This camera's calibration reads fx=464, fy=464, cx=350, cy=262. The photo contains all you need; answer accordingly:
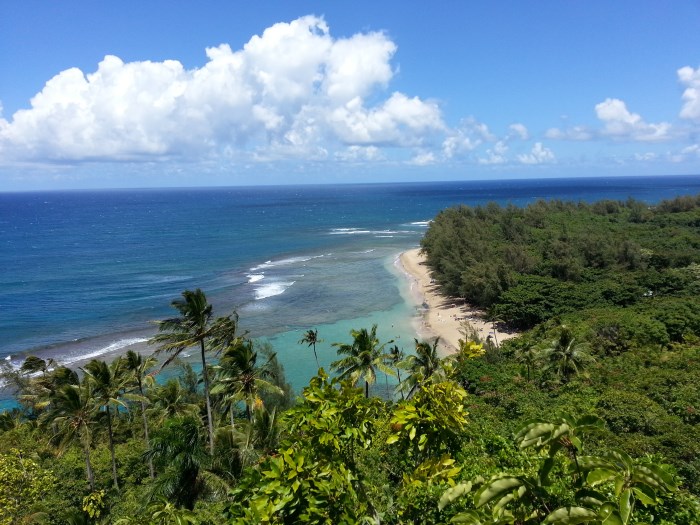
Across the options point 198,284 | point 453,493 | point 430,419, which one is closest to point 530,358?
point 430,419

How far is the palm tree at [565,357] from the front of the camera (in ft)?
105

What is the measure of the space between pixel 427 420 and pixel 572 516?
2.55 metres

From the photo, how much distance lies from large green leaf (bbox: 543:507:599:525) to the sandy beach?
151ft

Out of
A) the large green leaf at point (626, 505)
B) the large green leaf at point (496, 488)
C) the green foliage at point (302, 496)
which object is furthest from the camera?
the green foliage at point (302, 496)

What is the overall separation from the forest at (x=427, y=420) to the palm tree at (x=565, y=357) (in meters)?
0.13

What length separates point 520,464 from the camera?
29.8 ft

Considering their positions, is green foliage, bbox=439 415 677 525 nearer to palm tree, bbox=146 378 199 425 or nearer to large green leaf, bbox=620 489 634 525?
large green leaf, bbox=620 489 634 525

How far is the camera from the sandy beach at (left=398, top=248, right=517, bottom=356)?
53.3 meters

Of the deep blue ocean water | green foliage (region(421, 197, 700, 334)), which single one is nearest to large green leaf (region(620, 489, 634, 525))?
the deep blue ocean water

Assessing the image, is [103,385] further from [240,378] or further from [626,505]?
[626,505]

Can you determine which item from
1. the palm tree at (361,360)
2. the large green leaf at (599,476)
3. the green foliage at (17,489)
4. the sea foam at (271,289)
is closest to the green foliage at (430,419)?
the large green leaf at (599,476)

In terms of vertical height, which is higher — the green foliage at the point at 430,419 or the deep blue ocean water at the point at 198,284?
the green foliage at the point at 430,419

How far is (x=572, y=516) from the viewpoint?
354 centimetres

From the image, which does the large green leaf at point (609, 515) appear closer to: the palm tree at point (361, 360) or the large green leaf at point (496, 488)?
the large green leaf at point (496, 488)
